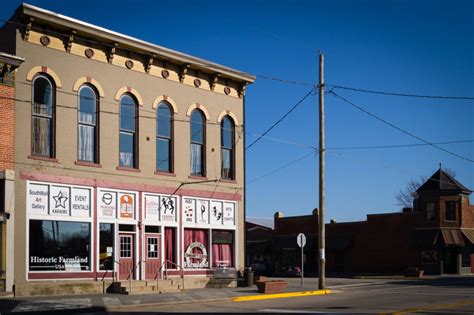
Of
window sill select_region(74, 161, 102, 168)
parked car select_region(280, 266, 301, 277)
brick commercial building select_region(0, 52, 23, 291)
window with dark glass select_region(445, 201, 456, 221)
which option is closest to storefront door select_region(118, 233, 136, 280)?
window sill select_region(74, 161, 102, 168)

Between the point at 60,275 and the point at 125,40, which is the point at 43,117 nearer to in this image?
the point at 125,40

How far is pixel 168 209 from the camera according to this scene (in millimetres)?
31172

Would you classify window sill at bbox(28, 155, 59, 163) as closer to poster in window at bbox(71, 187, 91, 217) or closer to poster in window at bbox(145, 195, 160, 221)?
poster in window at bbox(71, 187, 91, 217)

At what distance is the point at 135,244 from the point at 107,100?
6.57 metres

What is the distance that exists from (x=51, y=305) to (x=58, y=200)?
5.71 meters

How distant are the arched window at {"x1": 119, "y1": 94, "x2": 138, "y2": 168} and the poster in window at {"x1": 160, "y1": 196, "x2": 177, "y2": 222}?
230cm

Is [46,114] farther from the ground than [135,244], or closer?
farther from the ground

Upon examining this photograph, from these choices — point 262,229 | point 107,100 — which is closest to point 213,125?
point 107,100

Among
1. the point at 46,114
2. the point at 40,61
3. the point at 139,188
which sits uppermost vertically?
the point at 40,61

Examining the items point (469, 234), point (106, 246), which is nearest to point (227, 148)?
point (106, 246)

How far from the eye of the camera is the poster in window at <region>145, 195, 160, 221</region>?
30312 millimetres

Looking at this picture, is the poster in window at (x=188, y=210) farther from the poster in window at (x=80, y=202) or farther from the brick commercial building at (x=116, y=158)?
the poster in window at (x=80, y=202)

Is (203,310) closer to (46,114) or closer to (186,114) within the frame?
(46,114)

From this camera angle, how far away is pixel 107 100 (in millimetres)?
28797
